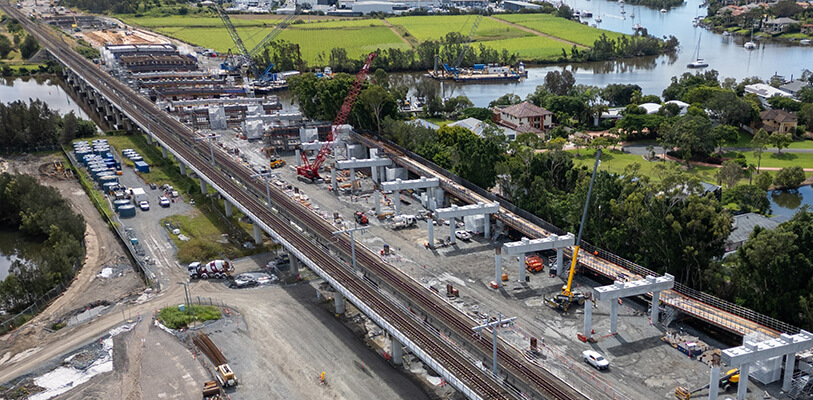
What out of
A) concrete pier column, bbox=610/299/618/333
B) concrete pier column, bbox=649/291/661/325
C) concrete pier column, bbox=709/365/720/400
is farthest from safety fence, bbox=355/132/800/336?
concrete pier column, bbox=709/365/720/400

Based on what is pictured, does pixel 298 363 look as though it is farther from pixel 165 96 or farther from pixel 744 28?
pixel 744 28

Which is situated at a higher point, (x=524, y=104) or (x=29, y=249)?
(x=524, y=104)

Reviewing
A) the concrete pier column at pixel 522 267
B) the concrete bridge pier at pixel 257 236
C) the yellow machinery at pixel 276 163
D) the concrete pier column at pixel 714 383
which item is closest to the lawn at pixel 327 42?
the yellow machinery at pixel 276 163

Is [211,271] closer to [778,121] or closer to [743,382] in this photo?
[743,382]

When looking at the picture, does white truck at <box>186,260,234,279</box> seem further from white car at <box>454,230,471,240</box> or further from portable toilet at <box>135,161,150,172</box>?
portable toilet at <box>135,161,150,172</box>

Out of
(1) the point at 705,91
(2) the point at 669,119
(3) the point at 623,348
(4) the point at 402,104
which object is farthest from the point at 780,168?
(4) the point at 402,104
